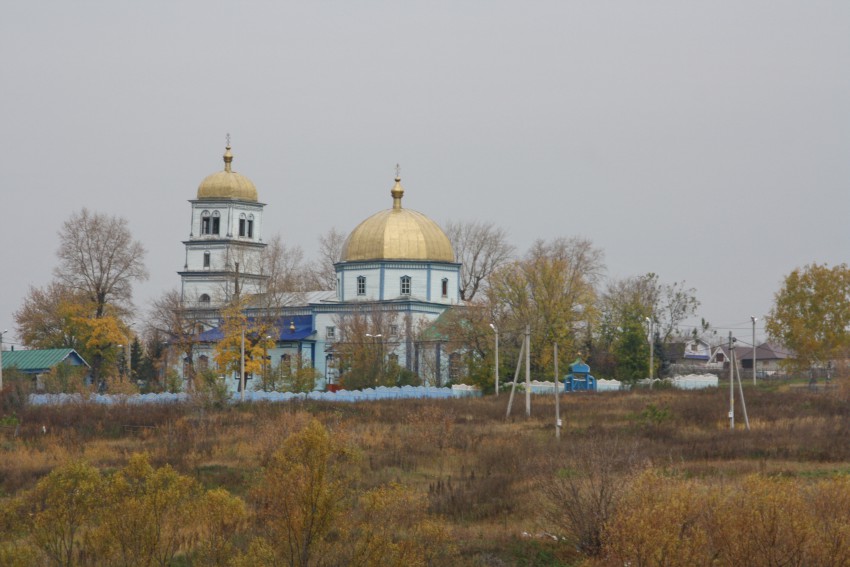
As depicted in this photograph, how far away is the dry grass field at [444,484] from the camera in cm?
1517

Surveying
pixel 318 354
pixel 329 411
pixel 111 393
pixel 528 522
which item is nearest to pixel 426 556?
pixel 528 522

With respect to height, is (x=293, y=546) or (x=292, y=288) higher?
(x=292, y=288)

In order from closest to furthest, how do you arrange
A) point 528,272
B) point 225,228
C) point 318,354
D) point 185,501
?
1. point 185,501
2. point 528,272
3. point 318,354
4. point 225,228

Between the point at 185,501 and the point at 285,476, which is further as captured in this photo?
the point at 185,501

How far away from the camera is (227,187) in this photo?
75.9 metres

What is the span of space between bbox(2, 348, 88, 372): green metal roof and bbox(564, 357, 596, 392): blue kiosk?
2151 centimetres

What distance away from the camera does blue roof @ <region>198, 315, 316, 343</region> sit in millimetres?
69750

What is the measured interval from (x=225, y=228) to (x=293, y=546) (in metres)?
61.1

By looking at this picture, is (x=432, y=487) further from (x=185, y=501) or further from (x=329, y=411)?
(x=329, y=411)

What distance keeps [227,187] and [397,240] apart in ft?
39.2

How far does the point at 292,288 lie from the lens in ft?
251

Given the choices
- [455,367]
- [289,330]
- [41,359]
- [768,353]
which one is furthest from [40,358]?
[768,353]

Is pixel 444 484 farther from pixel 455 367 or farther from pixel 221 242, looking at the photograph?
pixel 221 242

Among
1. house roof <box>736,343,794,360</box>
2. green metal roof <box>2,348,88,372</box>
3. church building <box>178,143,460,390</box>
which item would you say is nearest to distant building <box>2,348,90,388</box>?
green metal roof <box>2,348,88,372</box>
